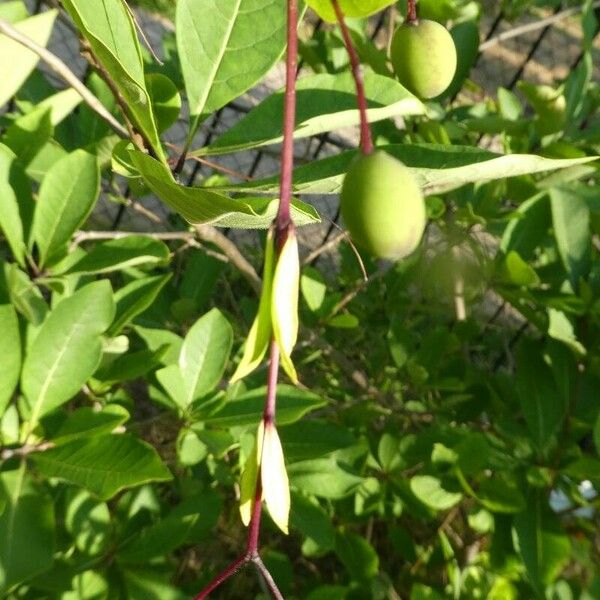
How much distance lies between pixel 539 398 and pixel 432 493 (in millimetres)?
230

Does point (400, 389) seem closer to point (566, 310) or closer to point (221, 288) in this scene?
point (566, 310)

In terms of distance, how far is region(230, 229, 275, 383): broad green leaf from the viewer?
1.35 ft

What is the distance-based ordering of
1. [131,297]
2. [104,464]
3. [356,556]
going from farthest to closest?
1. [356,556]
2. [131,297]
3. [104,464]

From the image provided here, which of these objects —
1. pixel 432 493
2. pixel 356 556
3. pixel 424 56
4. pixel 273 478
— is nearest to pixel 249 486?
pixel 273 478

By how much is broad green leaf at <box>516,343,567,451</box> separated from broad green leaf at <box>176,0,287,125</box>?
0.80 m

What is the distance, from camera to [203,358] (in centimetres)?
116

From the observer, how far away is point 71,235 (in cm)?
101

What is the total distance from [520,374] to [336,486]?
1.21 ft

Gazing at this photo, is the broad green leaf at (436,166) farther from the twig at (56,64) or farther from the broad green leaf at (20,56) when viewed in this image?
the broad green leaf at (20,56)

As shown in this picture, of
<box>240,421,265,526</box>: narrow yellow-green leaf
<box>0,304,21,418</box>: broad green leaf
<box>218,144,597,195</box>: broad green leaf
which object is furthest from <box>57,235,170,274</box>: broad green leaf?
<box>240,421,265,526</box>: narrow yellow-green leaf

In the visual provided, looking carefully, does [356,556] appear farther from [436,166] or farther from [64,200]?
[436,166]

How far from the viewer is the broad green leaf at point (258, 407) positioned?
103 centimetres

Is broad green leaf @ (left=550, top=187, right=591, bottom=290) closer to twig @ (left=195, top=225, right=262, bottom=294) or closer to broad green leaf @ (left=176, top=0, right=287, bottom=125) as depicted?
twig @ (left=195, top=225, right=262, bottom=294)

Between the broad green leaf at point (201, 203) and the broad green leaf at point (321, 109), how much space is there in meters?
0.11
